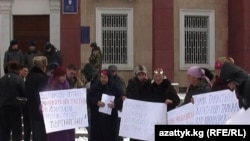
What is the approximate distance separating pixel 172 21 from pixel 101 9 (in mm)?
2512

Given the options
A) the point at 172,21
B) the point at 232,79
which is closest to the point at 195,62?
the point at 172,21

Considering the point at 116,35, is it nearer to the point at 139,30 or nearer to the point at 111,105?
the point at 139,30

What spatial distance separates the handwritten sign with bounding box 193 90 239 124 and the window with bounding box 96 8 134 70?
12549 mm

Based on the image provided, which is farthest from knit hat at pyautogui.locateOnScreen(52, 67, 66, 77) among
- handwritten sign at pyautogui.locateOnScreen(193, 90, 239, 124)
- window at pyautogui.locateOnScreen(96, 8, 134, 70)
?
window at pyautogui.locateOnScreen(96, 8, 134, 70)

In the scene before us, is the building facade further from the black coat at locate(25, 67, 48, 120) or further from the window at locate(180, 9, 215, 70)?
the black coat at locate(25, 67, 48, 120)

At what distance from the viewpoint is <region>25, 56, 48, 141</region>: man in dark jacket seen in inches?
391

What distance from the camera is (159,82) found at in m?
9.26

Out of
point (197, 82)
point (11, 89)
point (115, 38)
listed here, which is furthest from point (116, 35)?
point (197, 82)

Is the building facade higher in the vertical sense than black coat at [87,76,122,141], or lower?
higher

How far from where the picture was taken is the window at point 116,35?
20.6m

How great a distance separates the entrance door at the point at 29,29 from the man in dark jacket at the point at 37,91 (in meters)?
10.8

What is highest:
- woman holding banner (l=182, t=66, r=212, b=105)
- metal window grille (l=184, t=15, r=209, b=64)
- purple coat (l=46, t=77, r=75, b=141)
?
metal window grille (l=184, t=15, r=209, b=64)

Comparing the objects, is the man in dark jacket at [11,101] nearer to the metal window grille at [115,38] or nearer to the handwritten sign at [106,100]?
the handwritten sign at [106,100]

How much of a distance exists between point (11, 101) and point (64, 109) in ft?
5.78
